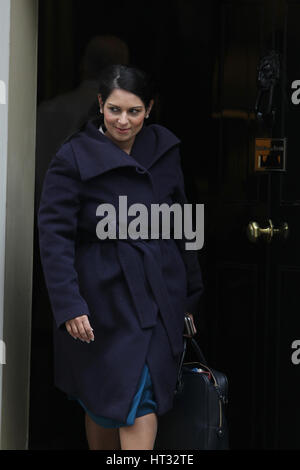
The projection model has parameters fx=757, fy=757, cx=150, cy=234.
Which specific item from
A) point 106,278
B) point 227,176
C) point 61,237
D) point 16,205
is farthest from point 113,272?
point 227,176

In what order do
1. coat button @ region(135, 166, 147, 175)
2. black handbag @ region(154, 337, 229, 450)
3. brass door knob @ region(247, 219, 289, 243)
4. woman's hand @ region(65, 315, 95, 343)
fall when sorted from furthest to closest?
brass door knob @ region(247, 219, 289, 243)
black handbag @ region(154, 337, 229, 450)
coat button @ region(135, 166, 147, 175)
woman's hand @ region(65, 315, 95, 343)

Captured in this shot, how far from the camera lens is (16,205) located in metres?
2.95

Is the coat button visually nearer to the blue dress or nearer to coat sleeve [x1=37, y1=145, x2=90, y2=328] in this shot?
coat sleeve [x1=37, y1=145, x2=90, y2=328]

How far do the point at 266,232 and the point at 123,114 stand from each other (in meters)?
1.04

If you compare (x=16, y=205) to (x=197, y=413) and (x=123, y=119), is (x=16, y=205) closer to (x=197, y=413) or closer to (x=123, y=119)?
(x=123, y=119)

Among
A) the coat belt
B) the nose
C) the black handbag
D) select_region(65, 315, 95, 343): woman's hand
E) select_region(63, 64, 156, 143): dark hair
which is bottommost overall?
the black handbag

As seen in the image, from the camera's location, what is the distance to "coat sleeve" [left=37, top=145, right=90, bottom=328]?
2.62 meters

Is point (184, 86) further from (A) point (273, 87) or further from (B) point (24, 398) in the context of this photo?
(B) point (24, 398)

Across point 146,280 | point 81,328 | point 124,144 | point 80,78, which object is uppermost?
point 80,78

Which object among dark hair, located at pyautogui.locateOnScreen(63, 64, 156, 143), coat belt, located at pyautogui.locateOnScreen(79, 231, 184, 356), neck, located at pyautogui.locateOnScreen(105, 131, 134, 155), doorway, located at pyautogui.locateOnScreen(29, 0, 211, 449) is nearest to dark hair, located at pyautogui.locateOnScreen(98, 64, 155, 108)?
dark hair, located at pyautogui.locateOnScreen(63, 64, 156, 143)

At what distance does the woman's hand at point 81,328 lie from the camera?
103 inches

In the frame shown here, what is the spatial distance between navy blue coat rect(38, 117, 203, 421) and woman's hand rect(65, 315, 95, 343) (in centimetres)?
3

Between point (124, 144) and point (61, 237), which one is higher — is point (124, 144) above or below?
above

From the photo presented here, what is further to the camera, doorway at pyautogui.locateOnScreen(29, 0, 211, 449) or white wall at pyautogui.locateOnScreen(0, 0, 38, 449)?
doorway at pyautogui.locateOnScreen(29, 0, 211, 449)
